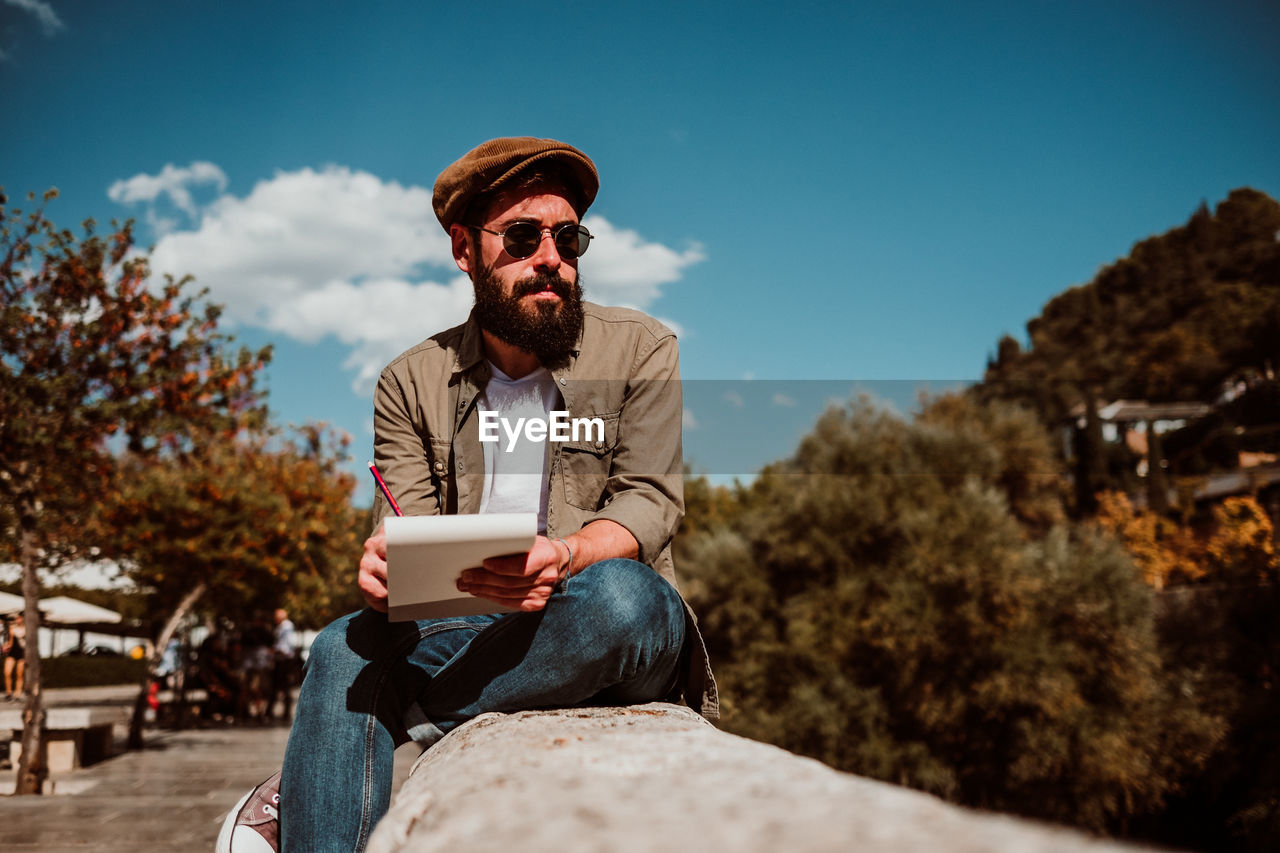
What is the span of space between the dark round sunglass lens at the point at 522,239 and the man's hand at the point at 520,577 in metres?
1.04

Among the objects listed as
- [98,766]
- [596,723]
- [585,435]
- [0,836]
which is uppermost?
[585,435]

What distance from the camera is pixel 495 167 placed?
8.14 ft

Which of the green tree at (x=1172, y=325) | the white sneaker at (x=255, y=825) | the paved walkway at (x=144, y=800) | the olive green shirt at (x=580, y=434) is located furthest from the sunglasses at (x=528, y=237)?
the green tree at (x=1172, y=325)

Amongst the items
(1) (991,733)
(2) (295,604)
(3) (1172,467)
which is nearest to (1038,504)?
(1) (991,733)

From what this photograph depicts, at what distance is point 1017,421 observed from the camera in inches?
1129

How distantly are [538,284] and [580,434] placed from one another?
0.43 m

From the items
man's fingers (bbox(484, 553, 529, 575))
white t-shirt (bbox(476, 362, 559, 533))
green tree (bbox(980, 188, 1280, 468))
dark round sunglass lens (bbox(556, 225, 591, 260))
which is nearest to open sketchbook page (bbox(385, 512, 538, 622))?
man's fingers (bbox(484, 553, 529, 575))

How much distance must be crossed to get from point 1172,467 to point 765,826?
48429 mm

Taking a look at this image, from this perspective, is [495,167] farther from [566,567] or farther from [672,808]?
[672,808]

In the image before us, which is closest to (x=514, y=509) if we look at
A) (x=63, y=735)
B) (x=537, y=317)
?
(x=537, y=317)

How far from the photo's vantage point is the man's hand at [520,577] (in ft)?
5.45

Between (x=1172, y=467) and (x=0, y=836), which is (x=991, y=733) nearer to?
(x=0, y=836)

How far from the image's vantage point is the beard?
97.3 inches

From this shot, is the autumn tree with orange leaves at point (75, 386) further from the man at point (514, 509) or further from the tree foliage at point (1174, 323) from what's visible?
the tree foliage at point (1174, 323)
